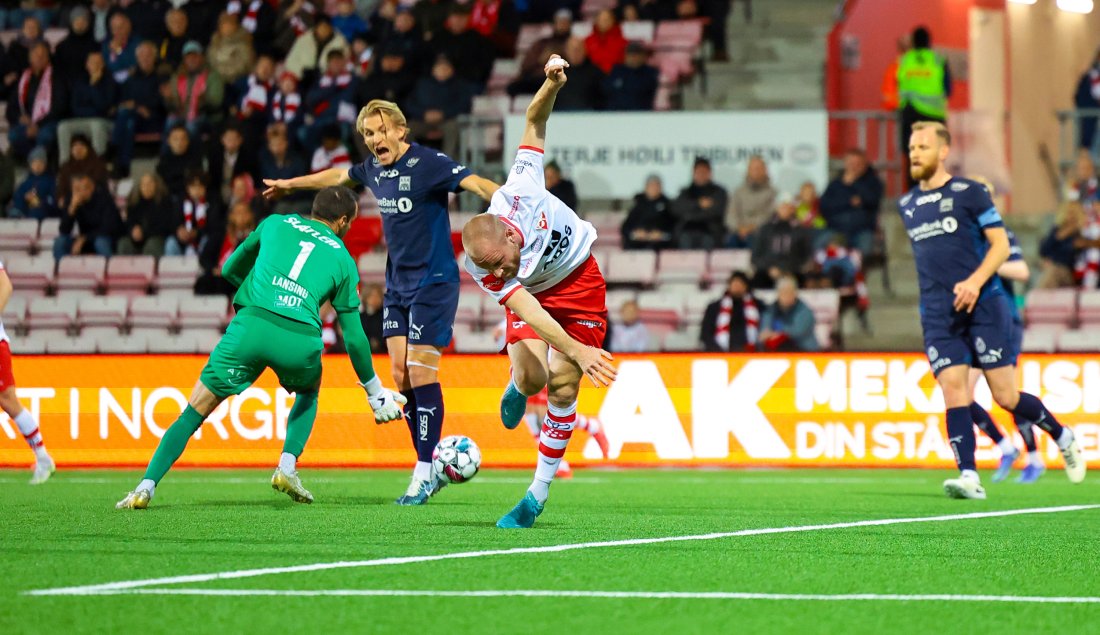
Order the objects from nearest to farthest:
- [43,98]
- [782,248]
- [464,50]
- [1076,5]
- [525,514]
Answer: [525,514], [782,248], [464,50], [43,98], [1076,5]

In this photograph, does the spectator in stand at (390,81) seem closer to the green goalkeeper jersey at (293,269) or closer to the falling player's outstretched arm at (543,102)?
the green goalkeeper jersey at (293,269)

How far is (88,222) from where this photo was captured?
19875 mm

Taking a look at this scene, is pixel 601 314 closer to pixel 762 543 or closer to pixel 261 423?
pixel 762 543

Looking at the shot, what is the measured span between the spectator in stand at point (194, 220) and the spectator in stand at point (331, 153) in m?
1.26

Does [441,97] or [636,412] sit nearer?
[636,412]

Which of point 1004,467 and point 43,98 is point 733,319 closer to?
point 1004,467

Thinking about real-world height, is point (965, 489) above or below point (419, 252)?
below

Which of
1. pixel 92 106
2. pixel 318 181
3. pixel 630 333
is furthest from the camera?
pixel 92 106

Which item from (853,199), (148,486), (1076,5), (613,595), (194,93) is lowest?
(148,486)

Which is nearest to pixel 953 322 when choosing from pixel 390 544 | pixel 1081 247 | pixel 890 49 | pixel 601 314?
pixel 601 314

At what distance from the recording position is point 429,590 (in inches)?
219

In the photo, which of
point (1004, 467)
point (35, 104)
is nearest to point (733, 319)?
point (1004, 467)

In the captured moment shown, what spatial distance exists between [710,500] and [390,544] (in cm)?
373

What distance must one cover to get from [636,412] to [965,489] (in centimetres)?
480
